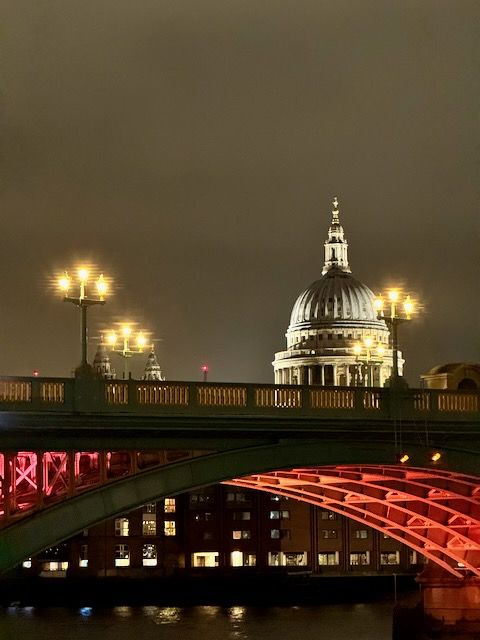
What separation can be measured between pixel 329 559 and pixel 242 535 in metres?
6.87

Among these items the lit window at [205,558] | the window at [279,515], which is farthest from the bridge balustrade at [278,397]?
the window at [279,515]

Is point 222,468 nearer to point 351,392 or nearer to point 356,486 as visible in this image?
point 351,392

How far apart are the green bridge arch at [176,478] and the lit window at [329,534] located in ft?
267

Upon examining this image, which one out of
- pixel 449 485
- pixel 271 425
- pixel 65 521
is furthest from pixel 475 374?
pixel 65 521

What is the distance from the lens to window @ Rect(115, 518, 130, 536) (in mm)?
121169

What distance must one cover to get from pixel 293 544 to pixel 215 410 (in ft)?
286

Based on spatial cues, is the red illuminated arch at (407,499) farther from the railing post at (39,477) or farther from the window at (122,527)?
the window at (122,527)

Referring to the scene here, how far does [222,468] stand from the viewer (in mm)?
38219

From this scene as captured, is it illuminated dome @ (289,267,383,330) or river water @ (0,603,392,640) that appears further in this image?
illuminated dome @ (289,267,383,330)

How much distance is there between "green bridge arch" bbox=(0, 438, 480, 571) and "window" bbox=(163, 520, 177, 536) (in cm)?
7969

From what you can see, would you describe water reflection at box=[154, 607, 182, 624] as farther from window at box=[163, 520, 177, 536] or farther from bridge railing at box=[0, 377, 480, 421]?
bridge railing at box=[0, 377, 480, 421]

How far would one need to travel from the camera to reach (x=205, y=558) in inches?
4756

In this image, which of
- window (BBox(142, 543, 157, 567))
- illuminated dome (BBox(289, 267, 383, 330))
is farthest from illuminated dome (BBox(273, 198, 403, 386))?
window (BBox(142, 543, 157, 567))

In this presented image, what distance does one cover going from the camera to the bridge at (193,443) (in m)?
35.1
